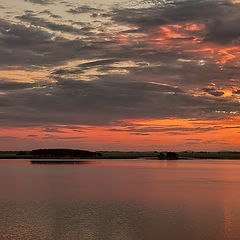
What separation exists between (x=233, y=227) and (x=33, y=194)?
1063 inches

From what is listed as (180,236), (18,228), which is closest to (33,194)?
(18,228)

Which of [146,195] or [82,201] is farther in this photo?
[146,195]

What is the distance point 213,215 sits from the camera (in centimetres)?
3438

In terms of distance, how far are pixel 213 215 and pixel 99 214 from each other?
9.96 m

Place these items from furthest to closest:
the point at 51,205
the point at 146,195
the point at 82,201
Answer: the point at 146,195
the point at 82,201
the point at 51,205

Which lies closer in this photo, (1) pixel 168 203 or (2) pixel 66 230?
(2) pixel 66 230

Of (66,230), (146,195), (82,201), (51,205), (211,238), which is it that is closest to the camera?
(211,238)

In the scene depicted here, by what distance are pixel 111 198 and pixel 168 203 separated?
698 centimetres

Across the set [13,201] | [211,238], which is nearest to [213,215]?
[211,238]

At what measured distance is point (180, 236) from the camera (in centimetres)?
2633

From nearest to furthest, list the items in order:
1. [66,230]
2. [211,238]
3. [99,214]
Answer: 1. [211,238]
2. [66,230]
3. [99,214]

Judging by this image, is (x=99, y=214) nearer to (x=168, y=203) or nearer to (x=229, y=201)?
(x=168, y=203)

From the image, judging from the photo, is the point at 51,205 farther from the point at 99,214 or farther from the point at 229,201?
the point at 229,201

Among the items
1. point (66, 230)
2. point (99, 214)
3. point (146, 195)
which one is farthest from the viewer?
point (146, 195)
